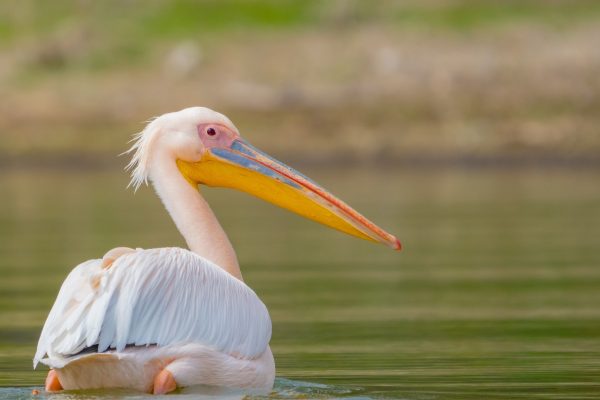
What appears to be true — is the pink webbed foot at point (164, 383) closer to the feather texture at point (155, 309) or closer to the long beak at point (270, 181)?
the feather texture at point (155, 309)

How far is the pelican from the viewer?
5.93 m

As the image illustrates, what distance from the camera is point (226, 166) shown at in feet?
22.6

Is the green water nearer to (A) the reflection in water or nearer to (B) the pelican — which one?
(A) the reflection in water

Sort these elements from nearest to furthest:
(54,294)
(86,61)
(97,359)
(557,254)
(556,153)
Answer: (97,359)
(54,294)
(557,254)
(556,153)
(86,61)

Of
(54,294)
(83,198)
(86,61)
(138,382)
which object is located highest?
(86,61)

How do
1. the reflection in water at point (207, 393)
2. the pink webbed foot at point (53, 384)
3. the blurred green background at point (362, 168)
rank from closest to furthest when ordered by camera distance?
the reflection in water at point (207, 393), the pink webbed foot at point (53, 384), the blurred green background at point (362, 168)

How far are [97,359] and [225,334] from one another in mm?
528

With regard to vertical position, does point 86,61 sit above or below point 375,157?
above

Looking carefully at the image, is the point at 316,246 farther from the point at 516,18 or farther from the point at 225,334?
the point at 516,18

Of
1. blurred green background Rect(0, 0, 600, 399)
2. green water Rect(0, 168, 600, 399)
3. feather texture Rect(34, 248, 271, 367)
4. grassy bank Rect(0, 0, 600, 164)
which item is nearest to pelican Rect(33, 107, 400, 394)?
feather texture Rect(34, 248, 271, 367)

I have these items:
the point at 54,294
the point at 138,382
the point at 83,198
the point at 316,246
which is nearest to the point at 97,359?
the point at 138,382

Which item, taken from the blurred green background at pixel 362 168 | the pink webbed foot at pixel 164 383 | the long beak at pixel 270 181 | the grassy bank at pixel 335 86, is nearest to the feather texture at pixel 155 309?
the pink webbed foot at pixel 164 383

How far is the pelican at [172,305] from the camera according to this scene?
5.93 m

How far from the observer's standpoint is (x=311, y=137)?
29.0m
